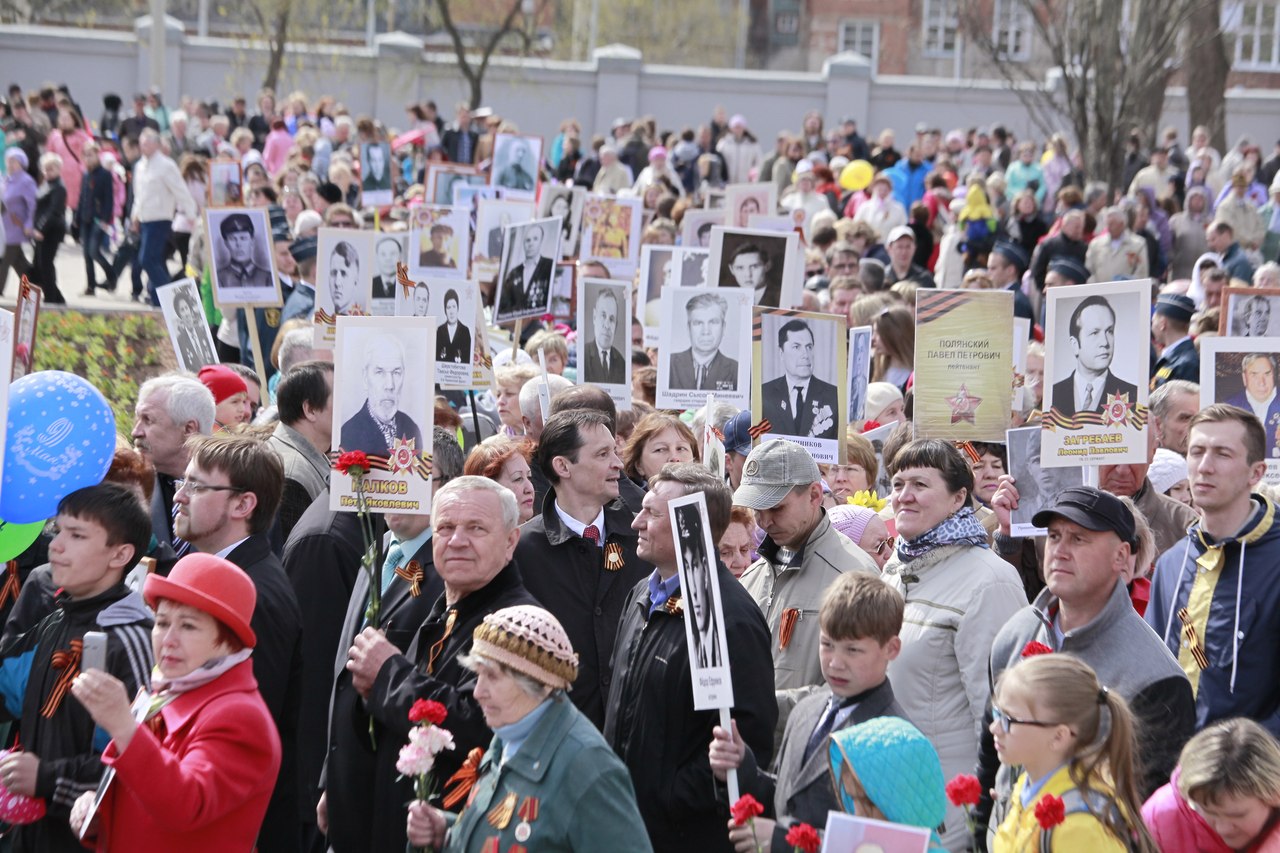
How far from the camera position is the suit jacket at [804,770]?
4.46 m

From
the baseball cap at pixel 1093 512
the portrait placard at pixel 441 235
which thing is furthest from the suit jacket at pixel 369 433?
the portrait placard at pixel 441 235

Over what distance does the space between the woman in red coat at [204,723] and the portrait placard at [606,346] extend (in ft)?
16.0

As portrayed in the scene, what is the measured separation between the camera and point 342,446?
611 cm

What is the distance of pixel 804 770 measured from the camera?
4.54 meters

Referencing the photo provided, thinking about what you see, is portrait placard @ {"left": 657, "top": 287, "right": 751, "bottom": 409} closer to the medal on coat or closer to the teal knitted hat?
the medal on coat

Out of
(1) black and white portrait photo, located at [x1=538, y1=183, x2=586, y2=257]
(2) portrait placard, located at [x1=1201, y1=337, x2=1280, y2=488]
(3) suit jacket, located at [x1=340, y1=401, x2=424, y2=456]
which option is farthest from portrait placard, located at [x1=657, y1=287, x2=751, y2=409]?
(1) black and white portrait photo, located at [x1=538, y1=183, x2=586, y2=257]

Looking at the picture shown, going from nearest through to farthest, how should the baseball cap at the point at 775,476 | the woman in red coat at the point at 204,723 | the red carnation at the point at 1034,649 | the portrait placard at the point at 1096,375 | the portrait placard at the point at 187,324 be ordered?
the woman in red coat at the point at 204,723
the red carnation at the point at 1034,649
the baseball cap at the point at 775,476
the portrait placard at the point at 1096,375
the portrait placard at the point at 187,324

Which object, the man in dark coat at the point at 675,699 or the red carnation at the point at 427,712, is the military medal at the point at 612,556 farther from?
the red carnation at the point at 427,712

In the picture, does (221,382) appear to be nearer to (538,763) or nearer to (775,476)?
(775,476)

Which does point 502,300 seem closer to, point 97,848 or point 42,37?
point 97,848

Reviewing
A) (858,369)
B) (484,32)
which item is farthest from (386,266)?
(484,32)

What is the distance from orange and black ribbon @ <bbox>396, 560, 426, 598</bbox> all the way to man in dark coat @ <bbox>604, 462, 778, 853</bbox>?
773mm

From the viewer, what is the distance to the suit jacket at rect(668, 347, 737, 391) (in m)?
8.66

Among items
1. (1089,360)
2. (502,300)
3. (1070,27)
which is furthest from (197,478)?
(1070,27)
